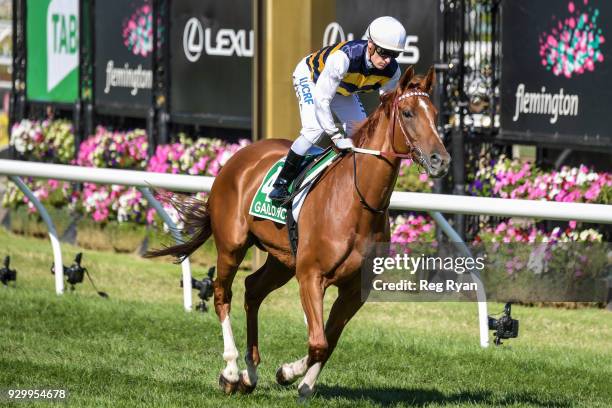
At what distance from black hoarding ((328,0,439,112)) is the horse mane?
4097 mm

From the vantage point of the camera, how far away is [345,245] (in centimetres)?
646

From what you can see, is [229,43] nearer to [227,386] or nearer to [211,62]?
[211,62]

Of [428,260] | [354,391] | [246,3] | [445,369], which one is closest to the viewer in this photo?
[354,391]

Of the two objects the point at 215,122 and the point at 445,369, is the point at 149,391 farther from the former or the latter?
the point at 215,122

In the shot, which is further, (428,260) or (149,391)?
(428,260)

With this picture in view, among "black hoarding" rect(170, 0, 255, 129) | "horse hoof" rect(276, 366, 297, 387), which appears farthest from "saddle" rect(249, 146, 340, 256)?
"black hoarding" rect(170, 0, 255, 129)

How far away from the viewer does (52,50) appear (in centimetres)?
1510

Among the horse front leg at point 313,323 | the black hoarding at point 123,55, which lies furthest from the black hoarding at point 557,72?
the black hoarding at point 123,55

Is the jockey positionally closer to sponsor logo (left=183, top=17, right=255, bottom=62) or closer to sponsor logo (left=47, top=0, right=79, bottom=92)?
sponsor logo (left=183, top=17, right=255, bottom=62)

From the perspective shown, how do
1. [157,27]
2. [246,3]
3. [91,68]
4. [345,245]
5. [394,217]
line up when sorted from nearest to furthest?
1. [345,245]
2. [394,217]
3. [246,3]
4. [157,27]
5. [91,68]

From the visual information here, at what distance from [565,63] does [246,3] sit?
3619mm

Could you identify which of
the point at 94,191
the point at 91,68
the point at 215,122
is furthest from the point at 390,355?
the point at 91,68

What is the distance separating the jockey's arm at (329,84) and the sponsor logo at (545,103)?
11.6ft

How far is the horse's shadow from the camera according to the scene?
6.73 metres
